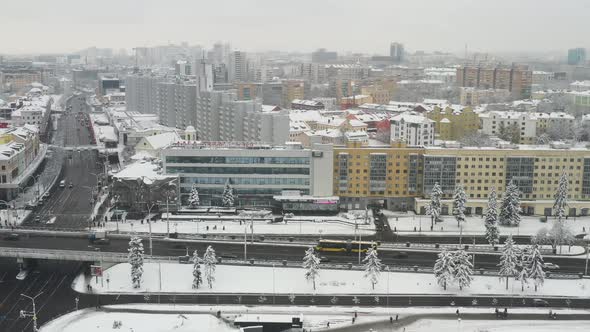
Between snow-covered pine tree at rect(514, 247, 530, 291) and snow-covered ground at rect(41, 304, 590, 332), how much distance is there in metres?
3.69

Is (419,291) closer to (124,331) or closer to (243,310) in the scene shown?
(243,310)

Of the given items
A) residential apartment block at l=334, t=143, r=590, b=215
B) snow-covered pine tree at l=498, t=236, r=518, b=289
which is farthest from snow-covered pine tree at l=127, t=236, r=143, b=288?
residential apartment block at l=334, t=143, r=590, b=215

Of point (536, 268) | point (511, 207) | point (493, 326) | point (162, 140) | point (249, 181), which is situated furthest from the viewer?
point (162, 140)

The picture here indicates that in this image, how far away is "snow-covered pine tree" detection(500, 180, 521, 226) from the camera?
69550 mm

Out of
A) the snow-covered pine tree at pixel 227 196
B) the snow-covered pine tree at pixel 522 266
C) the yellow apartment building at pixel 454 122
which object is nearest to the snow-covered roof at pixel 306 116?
the yellow apartment building at pixel 454 122

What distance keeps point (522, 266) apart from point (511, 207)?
18250mm

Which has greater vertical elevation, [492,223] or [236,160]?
[236,160]

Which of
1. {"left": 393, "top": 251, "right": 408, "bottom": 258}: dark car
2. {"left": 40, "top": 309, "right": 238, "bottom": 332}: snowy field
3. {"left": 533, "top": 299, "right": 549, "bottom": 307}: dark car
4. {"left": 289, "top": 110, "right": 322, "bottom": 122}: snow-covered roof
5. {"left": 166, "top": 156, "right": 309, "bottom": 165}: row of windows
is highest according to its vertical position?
{"left": 289, "top": 110, "right": 322, "bottom": 122}: snow-covered roof

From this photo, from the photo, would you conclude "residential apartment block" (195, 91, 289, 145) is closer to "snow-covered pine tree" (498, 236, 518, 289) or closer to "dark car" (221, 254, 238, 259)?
"dark car" (221, 254, 238, 259)

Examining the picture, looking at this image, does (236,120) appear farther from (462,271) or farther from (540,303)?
(540,303)

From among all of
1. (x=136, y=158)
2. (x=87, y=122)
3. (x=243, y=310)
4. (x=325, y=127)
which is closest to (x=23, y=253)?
(x=243, y=310)

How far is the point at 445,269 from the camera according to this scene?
5153cm

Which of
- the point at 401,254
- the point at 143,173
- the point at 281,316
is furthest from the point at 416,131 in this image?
the point at 281,316

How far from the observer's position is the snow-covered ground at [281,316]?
148 ft
